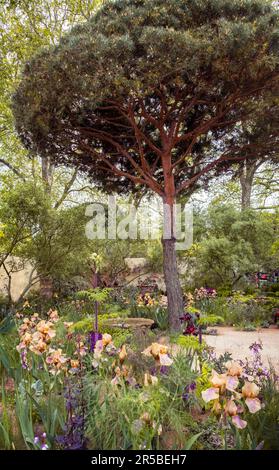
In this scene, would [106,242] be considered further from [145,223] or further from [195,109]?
[195,109]

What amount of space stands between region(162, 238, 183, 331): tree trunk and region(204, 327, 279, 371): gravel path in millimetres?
739

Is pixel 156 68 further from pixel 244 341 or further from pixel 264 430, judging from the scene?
pixel 264 430

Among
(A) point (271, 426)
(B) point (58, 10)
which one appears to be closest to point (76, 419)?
(A) point (271, 426)

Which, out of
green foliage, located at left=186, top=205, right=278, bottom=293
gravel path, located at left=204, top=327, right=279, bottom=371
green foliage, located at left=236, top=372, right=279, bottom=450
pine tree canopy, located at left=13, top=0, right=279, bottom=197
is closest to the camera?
green foliage, located at left=236, top=372, right=279, bottom=450

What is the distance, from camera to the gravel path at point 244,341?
19.1 ft

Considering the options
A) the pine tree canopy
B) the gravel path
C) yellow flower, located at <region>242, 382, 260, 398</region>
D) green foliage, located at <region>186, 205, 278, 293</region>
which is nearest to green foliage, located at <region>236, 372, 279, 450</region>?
yellow flower, located at <region>242, 382, 260, 398</region>

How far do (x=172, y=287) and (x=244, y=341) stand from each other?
1772mm

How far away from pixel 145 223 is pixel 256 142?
9501 millimetres

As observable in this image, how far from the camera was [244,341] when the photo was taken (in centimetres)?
716

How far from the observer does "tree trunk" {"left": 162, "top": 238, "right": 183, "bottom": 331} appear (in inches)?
319

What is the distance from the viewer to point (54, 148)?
28.2 ft

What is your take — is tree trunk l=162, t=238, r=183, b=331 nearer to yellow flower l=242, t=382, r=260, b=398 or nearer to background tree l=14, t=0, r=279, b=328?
background tree l=14, t=0, r=279, b=328

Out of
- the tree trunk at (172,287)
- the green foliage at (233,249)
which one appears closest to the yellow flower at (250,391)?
the tree trunk at (172,287)

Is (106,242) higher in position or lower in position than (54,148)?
lower
